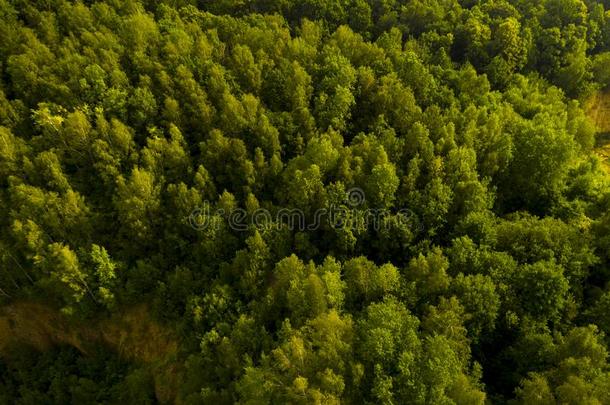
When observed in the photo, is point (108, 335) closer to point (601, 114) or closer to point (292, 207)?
point (292, 207)

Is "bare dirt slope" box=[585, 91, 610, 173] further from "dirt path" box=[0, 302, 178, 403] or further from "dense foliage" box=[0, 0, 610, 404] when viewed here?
"dirt path" box=[0, 302, 178, 403]

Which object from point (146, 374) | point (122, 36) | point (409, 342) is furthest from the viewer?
point (122, 36)

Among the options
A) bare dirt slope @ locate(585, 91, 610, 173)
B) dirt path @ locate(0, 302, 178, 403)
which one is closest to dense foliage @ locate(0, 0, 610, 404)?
dirt path @ locate(0, 302, 178, 403)

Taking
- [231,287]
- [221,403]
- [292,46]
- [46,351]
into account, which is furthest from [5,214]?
[292,46]

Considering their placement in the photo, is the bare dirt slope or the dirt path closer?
the dirt path

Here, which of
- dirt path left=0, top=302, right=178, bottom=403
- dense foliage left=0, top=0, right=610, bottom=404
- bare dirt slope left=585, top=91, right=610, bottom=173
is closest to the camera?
dense foliage left=0, top=0, right=610, bottom=404

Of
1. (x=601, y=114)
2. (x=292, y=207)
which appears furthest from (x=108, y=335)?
(x=601, y=114)

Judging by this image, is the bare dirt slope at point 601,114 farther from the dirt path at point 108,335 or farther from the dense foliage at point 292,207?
the dirt path at point 108,335

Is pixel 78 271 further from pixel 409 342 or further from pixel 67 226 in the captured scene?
pixel 409 342

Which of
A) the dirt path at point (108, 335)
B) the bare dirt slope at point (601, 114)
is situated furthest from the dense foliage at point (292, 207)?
the bare dirt slope at point (601, 114)
